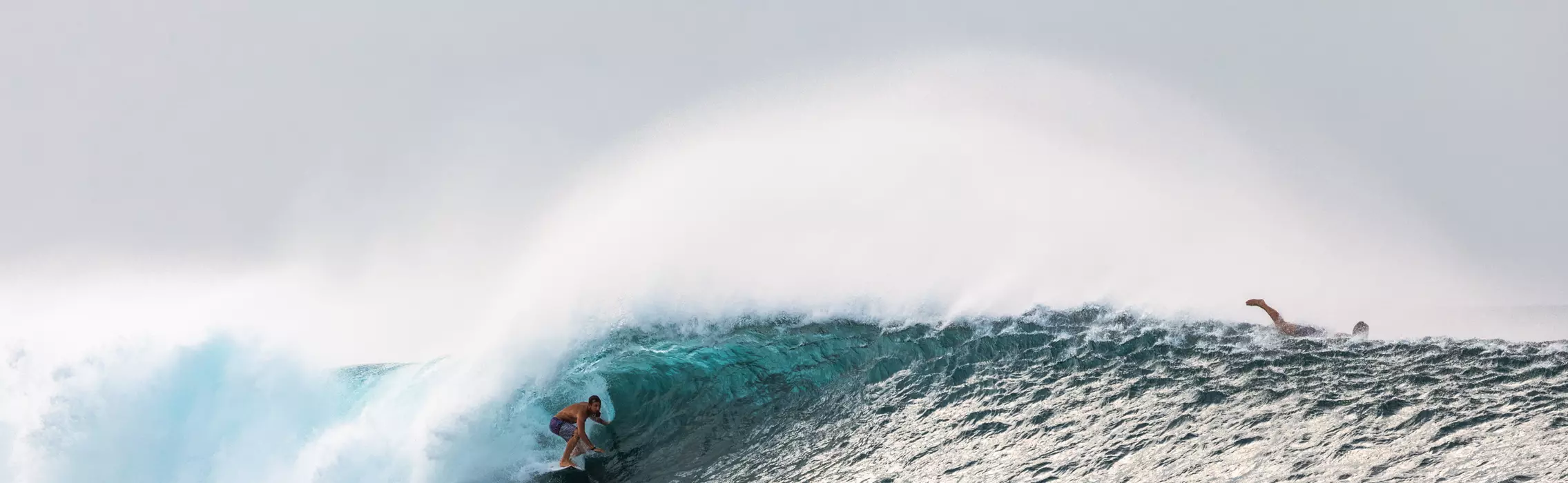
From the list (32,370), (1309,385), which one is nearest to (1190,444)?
(1309,385)

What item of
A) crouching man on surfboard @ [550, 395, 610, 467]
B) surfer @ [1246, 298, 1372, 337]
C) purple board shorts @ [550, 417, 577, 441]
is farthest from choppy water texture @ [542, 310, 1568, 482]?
purple board shorts @ [550, 417, 577, 441]

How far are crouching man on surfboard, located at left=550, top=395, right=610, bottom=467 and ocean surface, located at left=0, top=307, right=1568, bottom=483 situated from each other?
26 centimetres

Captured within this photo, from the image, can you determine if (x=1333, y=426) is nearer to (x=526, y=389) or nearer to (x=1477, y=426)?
(x=1477, y=426)

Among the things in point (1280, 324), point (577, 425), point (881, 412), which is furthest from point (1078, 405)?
point (577, 425)

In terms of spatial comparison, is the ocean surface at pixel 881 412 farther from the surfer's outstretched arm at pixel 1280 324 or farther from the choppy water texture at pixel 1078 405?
the surfer's outstretched arm at pixel 1280 324

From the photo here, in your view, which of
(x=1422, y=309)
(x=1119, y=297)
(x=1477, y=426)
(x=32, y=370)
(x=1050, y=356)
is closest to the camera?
(x=1477, y=426)

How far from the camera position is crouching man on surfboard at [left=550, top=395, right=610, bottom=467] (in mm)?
10805

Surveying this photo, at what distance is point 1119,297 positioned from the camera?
14.9m

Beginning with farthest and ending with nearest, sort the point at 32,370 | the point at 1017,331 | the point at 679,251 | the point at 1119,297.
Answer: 1. the point at 679,251
2. the point at 1119,297
3. the point at 1017,331
4. the point at 32,370

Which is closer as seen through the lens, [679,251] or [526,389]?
[526,389]

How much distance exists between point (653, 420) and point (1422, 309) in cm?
1595

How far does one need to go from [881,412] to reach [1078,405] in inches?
95.9

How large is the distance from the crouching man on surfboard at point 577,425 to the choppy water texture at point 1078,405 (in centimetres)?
47

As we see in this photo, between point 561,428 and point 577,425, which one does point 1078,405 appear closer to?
point 577,425
